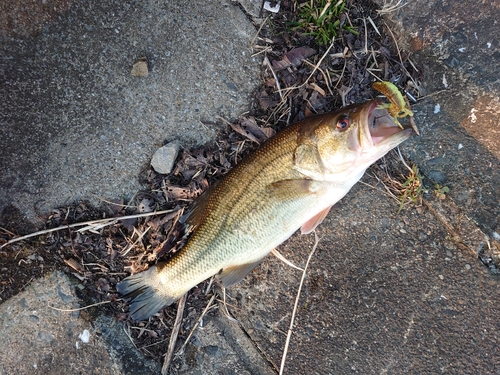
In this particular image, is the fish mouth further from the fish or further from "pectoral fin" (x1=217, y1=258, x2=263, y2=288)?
"pectoral fin" (x1=217, y1=258, x2=263, y2=288)

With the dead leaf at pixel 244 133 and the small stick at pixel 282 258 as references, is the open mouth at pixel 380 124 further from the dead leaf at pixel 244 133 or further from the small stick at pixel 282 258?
the small stick at pixel 282 258

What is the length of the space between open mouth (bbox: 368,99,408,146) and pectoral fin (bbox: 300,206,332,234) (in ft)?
2.24

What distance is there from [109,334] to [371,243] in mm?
2273

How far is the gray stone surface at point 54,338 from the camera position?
2.99 m

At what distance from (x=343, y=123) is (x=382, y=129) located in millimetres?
262

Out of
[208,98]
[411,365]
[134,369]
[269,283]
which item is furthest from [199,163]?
[411,365]

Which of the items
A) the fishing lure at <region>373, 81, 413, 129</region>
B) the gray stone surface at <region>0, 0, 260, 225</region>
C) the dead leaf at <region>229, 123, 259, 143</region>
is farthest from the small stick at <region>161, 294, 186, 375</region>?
the fishing lure at <region>373, 81, 413, 129</region>

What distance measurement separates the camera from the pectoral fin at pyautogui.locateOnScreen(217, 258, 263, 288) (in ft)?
9.45

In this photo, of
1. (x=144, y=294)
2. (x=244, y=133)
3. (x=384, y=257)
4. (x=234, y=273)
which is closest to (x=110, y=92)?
(x=244, y=133)

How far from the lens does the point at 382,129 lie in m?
2.52

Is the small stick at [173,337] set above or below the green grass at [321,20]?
below

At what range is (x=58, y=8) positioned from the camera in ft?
9.35

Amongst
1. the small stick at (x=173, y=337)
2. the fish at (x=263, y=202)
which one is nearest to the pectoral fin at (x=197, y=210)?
the fish at (x=263, y=202)

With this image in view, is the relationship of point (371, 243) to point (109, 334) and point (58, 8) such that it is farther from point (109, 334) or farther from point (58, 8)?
point (58, 8)
